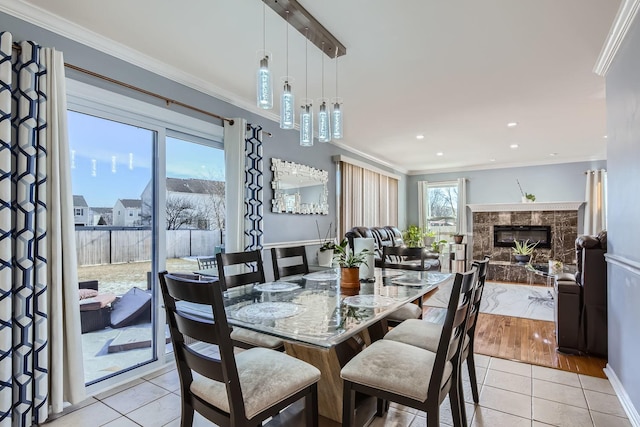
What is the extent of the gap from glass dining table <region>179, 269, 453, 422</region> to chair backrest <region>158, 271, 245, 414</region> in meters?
0.20

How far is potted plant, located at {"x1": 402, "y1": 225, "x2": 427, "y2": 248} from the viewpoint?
7.53m

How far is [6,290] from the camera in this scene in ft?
5.82

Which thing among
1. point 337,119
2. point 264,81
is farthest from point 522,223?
point 264,81

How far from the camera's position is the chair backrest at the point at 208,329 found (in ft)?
3.96

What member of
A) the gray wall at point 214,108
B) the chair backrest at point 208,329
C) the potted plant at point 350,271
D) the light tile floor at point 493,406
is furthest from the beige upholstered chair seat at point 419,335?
the gray wall at point 214,108

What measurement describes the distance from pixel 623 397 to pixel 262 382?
2.40 metres

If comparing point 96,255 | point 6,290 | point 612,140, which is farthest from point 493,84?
point 6,290

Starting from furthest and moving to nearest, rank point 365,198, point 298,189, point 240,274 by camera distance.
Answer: point 365,198 → point 298,189 → point 240,274

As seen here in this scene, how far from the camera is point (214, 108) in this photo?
3.28 m

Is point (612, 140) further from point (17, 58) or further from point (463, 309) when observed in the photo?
point (17, 58)

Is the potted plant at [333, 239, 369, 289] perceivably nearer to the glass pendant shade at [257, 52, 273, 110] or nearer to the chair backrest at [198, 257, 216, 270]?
the glass pendant shade at [257, 52, 273, 110]

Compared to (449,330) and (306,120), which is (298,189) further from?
(449,330)

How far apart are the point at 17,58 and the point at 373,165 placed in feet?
18.2

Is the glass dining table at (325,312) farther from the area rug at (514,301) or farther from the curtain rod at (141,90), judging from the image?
the area rug at (514,301)
